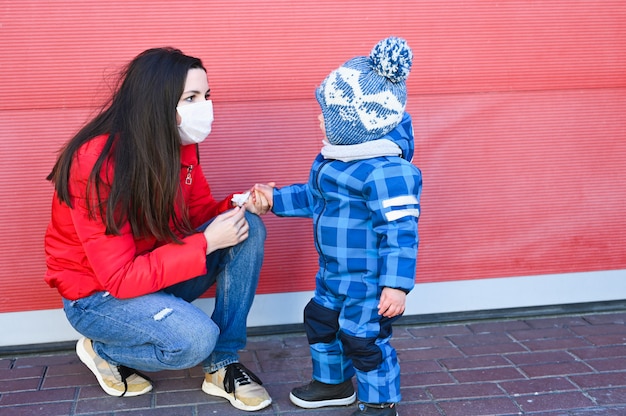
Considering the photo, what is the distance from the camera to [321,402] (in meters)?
2.67

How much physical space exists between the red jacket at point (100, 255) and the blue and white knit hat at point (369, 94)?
65 cm

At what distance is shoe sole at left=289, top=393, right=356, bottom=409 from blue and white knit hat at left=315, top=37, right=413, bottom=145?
3.07 feet

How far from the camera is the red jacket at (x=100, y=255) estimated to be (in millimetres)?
2465

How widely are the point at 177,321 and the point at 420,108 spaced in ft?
4.88

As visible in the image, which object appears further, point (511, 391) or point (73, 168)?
point (511, 391)

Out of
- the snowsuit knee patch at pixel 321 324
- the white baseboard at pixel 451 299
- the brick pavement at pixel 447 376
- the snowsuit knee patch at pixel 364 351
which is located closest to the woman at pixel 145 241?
the brick pavement at pixel 447 376

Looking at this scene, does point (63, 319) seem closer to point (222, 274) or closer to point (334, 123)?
point (222, 274)

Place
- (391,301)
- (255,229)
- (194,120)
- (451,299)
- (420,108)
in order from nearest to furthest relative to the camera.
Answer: (391,301)
(194,120)
(255,229)
(420,108)
(451,299)

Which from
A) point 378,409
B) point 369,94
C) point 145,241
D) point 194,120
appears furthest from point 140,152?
point 378,409

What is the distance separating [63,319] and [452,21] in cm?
215

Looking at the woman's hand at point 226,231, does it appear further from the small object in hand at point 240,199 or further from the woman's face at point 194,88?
the woman's face at point 194,88

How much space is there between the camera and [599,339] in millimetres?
3252

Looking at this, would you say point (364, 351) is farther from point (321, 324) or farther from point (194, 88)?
point (194, 88)

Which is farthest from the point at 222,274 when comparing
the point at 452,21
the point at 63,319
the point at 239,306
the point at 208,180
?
the point at 452,21
